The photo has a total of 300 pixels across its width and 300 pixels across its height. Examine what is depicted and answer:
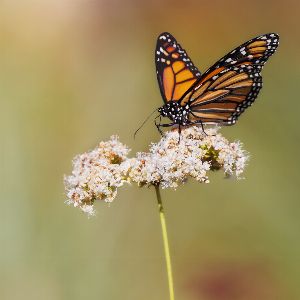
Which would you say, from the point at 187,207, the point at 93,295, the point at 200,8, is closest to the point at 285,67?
the point at 200,8

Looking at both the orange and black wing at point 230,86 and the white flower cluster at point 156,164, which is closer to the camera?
the white flower cluster at point 156,164

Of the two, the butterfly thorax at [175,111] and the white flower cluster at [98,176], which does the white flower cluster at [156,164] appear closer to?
the white flower cluster at [98,176]

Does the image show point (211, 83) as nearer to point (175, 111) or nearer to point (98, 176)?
point (175, 111)

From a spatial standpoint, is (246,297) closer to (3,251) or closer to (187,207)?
(187,207)

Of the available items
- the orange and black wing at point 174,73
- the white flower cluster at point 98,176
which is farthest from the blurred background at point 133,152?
the white flower cluster at point 98,176

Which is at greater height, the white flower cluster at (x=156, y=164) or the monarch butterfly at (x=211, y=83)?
the monarch butterfly at (x=211, y=83)

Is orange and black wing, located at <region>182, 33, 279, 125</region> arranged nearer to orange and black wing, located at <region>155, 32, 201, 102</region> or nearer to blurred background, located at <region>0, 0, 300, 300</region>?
orange and black wing, located at <region>155, 32, 201, 102</region>

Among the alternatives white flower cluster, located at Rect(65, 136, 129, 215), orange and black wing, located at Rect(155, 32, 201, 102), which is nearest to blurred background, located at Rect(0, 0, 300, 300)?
orange and black wing, located at Rect(155, 32, 201, 102)

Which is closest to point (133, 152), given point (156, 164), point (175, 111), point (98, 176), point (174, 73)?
point (174, 73)
